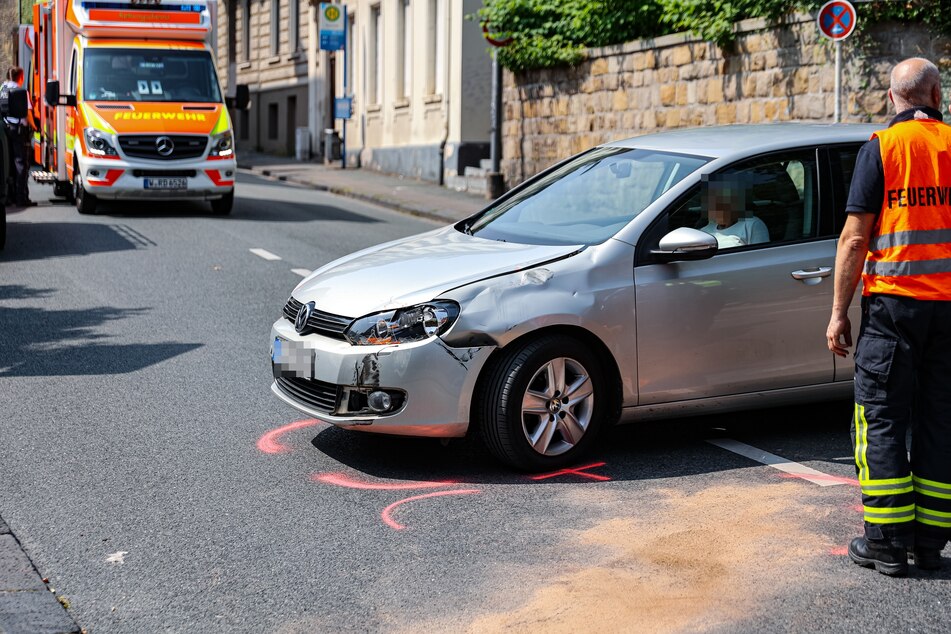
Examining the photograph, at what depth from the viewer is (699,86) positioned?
61.0 ft

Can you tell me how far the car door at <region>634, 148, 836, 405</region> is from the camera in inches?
240

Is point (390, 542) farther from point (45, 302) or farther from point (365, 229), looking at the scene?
point (365, 229)

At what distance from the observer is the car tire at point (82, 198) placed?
1856cm

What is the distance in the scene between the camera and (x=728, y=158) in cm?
636

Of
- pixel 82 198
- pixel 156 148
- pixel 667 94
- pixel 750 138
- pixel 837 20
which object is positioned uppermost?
pixel 837 20

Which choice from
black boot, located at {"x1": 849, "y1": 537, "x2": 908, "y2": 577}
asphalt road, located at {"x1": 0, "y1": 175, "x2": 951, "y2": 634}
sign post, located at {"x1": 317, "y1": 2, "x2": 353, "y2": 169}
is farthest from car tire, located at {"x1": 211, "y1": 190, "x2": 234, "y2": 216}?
black boot, located at {"x1": 849, "y1": 537, "x2": 908, "y2": 577}

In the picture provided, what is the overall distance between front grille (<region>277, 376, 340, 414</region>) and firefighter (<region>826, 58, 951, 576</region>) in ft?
7.73

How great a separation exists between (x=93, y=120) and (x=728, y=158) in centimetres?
1365

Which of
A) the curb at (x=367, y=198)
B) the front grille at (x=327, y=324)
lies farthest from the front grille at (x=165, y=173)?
the front grille at (x=327, y=324)

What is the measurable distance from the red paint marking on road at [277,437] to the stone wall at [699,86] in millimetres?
10342

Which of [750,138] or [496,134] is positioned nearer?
[750,138]

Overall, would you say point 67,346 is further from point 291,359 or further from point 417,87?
point 417,87

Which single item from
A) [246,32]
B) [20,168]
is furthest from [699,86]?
[246,32]

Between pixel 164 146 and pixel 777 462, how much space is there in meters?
13.9
